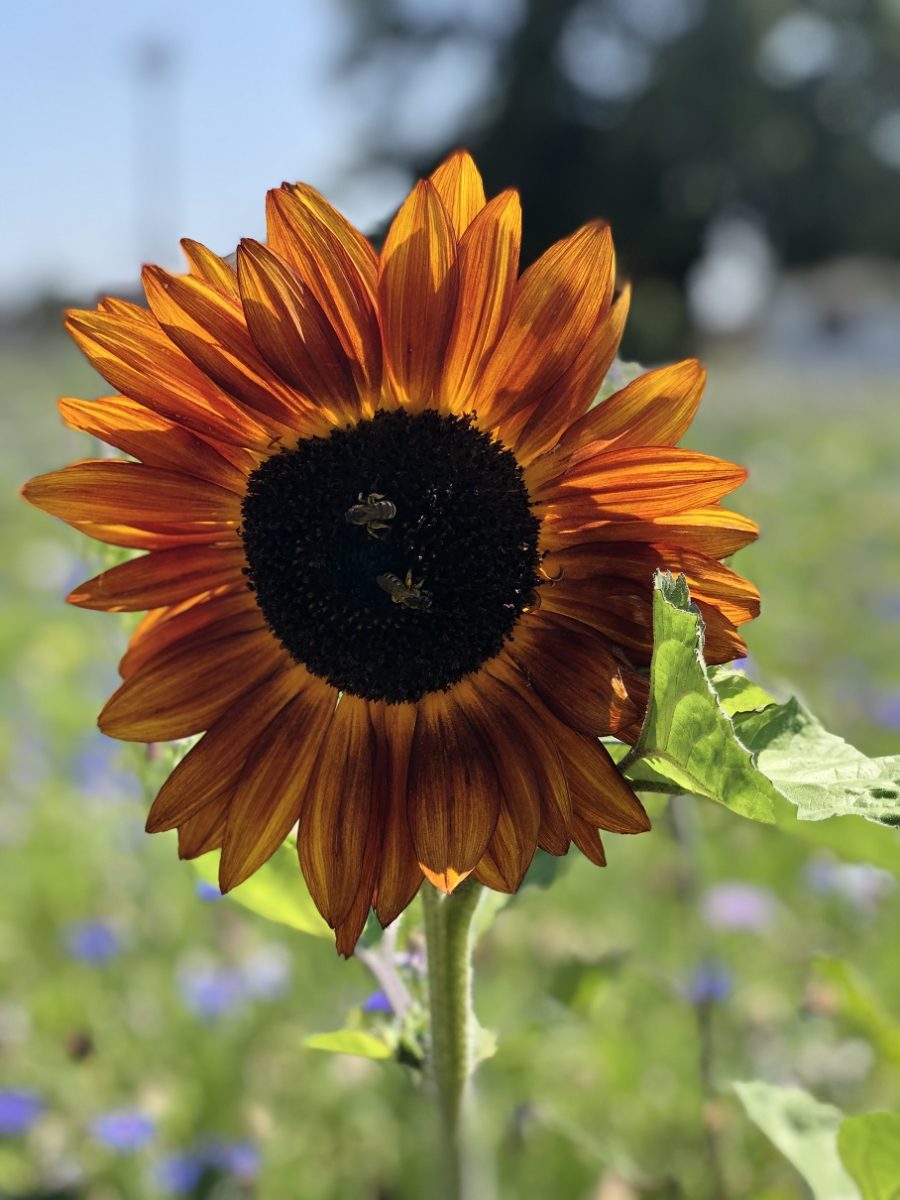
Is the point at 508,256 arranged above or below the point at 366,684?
above

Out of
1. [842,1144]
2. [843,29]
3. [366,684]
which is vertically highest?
[843,29]

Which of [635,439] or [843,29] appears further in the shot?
[843,29]

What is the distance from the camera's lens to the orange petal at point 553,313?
678 mm

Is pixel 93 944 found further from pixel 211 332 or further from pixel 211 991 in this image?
pixel 211 332

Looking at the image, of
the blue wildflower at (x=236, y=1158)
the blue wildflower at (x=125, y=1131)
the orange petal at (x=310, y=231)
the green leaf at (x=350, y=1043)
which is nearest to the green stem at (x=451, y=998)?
the green leaf at (x=350, y=1043)

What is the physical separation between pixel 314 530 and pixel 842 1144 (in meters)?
0.57

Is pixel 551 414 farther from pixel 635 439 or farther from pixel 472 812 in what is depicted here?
pixel 472 812

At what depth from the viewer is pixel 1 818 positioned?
276cm

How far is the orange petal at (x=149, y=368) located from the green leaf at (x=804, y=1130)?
668 millimetres

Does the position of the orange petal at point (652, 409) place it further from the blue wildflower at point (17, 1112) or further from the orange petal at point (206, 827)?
the blue wildflower at point (17, 1112)

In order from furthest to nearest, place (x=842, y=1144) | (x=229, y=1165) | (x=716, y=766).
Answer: (x=229, y=1165)
(x=842, y=1144)
(x=716, y=766)

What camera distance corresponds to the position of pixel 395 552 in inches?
28.1

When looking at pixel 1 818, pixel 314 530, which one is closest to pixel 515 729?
pixel 314 530

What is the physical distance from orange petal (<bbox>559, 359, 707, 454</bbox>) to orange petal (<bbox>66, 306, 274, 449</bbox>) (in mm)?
216
